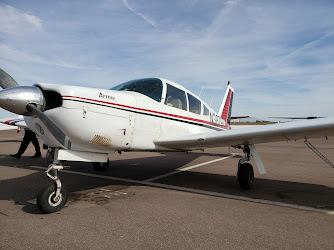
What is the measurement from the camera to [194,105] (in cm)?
608

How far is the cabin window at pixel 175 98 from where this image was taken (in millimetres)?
5164

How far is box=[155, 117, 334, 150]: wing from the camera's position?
3838 millimetres

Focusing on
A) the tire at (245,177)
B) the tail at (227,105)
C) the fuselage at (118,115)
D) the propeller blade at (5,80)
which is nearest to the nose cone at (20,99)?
the fuselage at (118,115)

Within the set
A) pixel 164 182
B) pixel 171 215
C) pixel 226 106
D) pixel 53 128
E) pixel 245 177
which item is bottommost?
pixel 171 215

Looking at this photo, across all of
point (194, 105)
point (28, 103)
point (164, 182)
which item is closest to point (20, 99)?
point (28, 103)

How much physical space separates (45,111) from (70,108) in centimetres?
35

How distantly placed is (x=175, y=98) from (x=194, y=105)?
0.87 meters

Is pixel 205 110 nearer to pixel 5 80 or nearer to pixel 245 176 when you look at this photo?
pixel 245 176

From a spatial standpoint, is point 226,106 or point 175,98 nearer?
point 175,98

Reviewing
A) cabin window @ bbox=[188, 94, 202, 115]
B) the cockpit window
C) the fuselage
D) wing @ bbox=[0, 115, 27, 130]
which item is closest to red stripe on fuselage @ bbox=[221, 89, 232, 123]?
cabin window @ bbox=[188, 94, 202, 115]

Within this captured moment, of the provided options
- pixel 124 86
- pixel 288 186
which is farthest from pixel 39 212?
pixel 288 186

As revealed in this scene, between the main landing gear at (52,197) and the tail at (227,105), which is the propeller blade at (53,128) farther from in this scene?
the tail at (227,105)

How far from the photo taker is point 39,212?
11.2ft

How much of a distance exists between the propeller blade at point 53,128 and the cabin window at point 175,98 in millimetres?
2191
